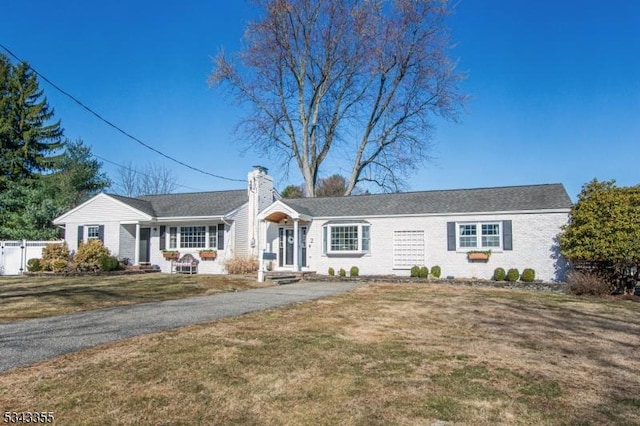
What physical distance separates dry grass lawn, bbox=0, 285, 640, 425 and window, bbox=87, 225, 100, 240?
1822cm

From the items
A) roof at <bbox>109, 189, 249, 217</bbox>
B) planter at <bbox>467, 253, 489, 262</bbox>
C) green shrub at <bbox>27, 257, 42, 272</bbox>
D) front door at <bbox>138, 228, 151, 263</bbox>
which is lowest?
green shrub at <bbox>27, 257, 42, 272</bbox>

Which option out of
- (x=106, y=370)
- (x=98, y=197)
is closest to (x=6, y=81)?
(x=98, y=197)

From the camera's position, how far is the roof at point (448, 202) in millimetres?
17953

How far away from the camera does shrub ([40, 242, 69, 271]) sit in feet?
70.6

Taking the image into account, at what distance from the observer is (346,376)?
4980 mm

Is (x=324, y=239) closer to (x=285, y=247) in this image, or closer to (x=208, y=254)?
(x=285, y=247)

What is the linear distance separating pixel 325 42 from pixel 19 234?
870 inches

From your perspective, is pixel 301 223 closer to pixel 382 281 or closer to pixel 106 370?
pixel 382 281

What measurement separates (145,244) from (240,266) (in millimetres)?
6324

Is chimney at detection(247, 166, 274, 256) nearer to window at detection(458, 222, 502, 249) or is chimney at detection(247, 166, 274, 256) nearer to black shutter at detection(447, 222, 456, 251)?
black shutter at detection(447, 222, 456, 251)

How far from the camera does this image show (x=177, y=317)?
8625 mm

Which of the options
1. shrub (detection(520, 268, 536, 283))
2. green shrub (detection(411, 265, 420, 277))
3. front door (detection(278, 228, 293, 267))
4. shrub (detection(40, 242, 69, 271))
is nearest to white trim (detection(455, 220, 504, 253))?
shrub (detection(520, 268, 536, 283))

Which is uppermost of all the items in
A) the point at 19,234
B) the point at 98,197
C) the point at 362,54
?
the point at 362,54

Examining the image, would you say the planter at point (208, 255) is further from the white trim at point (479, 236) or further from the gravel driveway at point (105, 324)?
the white trim at point (479, 236)
